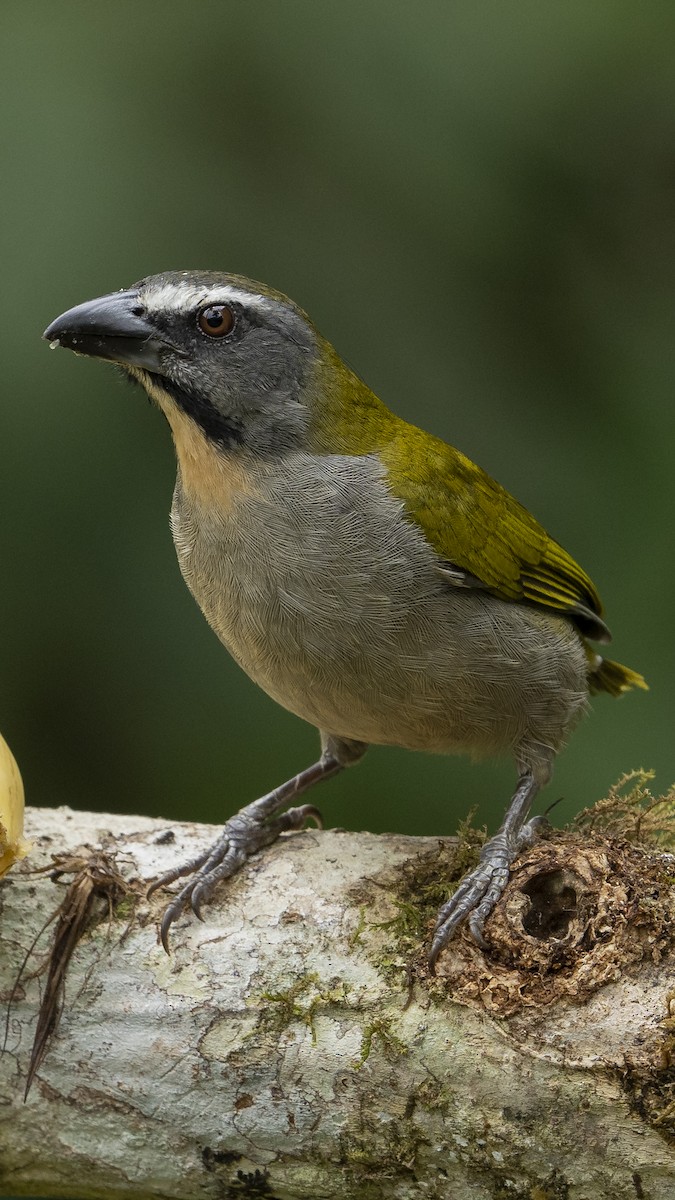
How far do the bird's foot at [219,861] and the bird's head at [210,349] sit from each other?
3.95 ft

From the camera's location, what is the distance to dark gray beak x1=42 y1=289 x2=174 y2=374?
418 cm

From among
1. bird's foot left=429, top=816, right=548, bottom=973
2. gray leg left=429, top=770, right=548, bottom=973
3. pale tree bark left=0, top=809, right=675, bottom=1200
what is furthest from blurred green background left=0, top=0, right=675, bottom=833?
pale tree bark left=0, top=809, right=675, bottom=1200

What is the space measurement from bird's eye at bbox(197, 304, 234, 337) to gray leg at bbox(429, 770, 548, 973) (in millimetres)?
1760

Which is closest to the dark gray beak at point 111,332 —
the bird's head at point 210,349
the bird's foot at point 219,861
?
the bird's head at point 210,349

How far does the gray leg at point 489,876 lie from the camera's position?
11.9ft

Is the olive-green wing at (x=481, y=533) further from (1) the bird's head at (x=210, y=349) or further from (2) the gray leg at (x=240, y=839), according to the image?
(2) the gray leg at (x=240, y=839)

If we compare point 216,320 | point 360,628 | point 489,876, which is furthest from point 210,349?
point 489,876

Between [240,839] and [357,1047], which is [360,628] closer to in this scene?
[240,839]

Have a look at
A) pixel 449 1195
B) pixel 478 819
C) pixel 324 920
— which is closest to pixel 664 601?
pixel 478 819

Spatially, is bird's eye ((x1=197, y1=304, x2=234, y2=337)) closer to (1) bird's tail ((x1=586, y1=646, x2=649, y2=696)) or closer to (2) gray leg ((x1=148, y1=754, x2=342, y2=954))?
(2) gray leg ((x1=148, y1=754, x2=342, y2=954))

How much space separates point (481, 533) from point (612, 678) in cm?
101

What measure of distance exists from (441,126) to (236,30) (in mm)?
929

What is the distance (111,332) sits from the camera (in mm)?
4191

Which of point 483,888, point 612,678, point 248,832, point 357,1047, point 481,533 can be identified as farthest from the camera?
point 612,678
